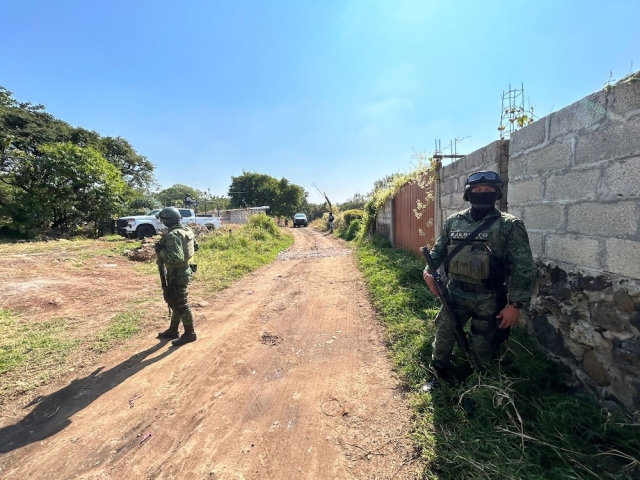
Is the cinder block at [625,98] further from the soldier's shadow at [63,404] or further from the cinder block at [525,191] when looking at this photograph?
the soldier's shadow at [63,404]

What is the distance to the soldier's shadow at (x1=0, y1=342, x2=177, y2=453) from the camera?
2.09 metres

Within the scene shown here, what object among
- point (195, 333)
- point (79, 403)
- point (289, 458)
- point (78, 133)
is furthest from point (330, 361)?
point (78, 133)

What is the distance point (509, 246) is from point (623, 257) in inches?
22.7

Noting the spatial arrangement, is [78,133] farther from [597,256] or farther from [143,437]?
[597,256]

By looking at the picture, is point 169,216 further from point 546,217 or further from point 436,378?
point 546,217

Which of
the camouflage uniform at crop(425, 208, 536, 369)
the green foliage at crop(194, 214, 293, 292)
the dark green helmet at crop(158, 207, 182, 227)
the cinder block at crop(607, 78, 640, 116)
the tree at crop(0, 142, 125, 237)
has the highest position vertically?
the tree at crop(0, 142, 125, 237)

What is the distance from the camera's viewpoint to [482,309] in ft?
7.09

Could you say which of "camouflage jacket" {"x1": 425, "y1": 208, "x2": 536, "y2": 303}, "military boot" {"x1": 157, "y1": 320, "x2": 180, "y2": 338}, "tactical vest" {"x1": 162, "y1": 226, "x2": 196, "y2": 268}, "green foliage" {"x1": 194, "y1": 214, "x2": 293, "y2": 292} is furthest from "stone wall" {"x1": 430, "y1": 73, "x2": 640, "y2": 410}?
"green foliage" {"x1": 194, "y1": 214, "x2": 293, "y2": 292}

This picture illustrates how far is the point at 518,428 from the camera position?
176cm

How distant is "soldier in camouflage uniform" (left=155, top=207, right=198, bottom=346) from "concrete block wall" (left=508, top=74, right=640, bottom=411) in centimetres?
369

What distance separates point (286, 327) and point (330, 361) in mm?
1082

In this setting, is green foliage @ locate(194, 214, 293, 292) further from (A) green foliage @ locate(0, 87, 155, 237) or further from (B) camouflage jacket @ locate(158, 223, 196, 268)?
(A) green foliage @ locate(0, 87, 155, 237)

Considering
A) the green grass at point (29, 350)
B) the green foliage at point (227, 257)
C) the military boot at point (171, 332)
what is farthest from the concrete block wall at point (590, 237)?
the green foliage at point (227, 257)

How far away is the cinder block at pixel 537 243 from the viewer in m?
2.42
